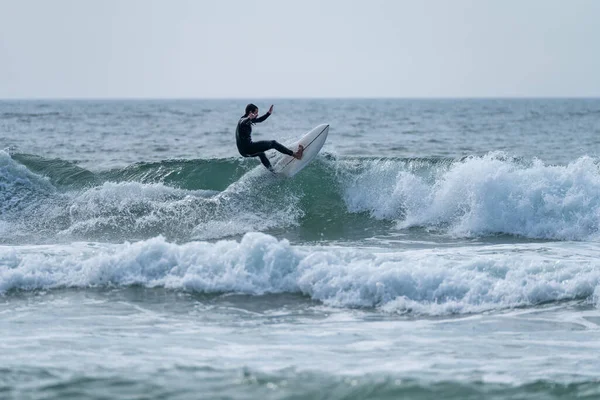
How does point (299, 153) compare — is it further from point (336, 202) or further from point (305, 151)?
point (336, 202)

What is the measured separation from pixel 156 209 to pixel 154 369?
914cm

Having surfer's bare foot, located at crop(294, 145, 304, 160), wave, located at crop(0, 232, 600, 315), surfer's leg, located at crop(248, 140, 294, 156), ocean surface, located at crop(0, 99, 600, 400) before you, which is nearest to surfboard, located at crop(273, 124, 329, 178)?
surfer's bare foot, located at crop(294, 145, 304, 160)

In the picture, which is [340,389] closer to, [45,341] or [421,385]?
[421,385]

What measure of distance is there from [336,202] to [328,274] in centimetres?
678

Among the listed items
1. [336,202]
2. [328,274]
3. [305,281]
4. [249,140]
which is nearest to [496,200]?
[336,202]

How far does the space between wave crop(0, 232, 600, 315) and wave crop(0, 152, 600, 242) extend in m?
3.12

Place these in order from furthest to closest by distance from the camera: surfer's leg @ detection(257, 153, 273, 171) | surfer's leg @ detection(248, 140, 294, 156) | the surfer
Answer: surfer's leg @ detection(257, 153, 273, 171) < surfer's leg @ detection(248, 140, 294, 156) < the surfer

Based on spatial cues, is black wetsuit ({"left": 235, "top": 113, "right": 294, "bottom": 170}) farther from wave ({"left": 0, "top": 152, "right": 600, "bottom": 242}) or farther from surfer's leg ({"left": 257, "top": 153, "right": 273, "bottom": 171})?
wave ({"left": 0, "top": 152, "right": 600, "bottom": 242})

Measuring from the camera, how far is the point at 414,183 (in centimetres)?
1608

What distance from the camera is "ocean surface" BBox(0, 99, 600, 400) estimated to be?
6578mm

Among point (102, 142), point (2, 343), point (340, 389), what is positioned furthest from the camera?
point (102, 142)

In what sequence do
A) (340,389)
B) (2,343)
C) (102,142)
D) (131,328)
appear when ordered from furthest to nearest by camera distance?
(102,142) → (131,328) → (2,343) → (340,389)

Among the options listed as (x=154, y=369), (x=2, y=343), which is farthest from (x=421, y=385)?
(x=2, y=343)

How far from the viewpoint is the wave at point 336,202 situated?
47.1 feet
